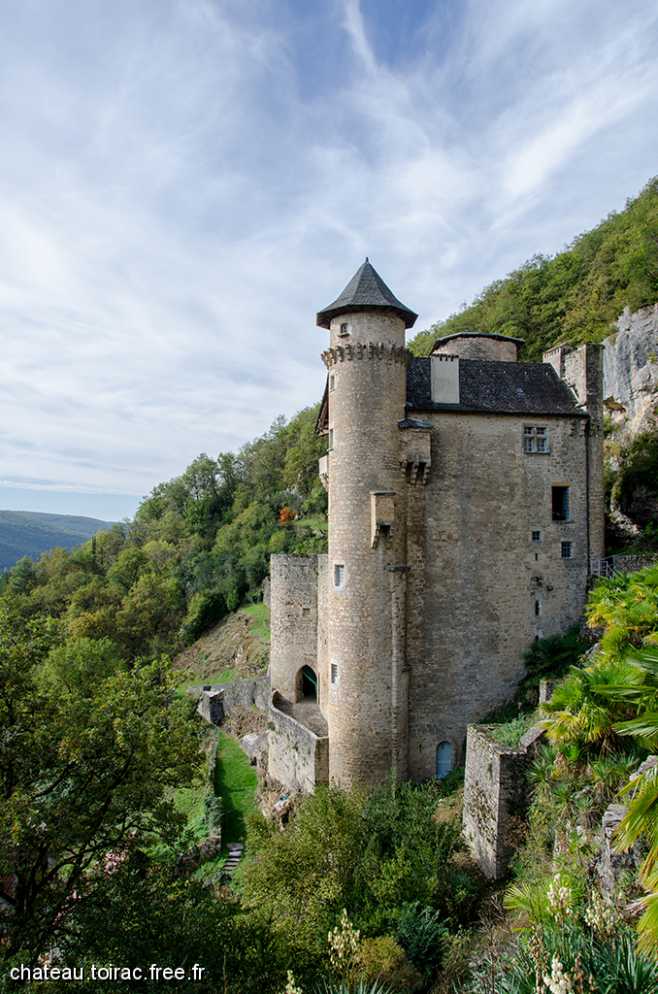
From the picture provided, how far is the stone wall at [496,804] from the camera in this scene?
1342 centimetres

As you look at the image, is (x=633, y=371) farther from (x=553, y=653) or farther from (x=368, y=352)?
(x=368, y=352)

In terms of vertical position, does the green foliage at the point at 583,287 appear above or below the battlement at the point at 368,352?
above

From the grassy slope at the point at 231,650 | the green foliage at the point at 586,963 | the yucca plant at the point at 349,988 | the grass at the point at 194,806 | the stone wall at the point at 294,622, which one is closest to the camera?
the green foliage at the point at 586,963

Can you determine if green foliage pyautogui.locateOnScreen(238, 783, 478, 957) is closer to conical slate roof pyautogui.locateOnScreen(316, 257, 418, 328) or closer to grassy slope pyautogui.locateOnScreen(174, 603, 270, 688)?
conical slate roof pyautogui.locateOnScreen(316, 257, 418, 328)

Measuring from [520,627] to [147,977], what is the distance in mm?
17172

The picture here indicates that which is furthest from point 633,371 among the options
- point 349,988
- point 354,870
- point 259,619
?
point 259,619

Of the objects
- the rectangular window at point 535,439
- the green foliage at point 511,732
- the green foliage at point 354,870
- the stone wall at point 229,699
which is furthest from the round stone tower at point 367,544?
the stone wall at point 229,699

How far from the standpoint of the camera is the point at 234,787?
26.7 meters

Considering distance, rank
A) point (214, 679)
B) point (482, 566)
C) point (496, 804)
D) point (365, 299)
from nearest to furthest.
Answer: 1. point (496, 804)
2. point (365, 299)
3. point (482, 566)
4. point (214, 679)

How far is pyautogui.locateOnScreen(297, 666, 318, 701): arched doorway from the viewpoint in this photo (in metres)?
27.3

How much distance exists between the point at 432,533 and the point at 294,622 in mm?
8989

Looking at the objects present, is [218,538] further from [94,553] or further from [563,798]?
[563,798]

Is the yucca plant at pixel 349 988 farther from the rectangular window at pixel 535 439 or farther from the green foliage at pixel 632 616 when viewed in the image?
the rectangular window at pixel 535 439

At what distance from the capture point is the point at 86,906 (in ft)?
32.2
